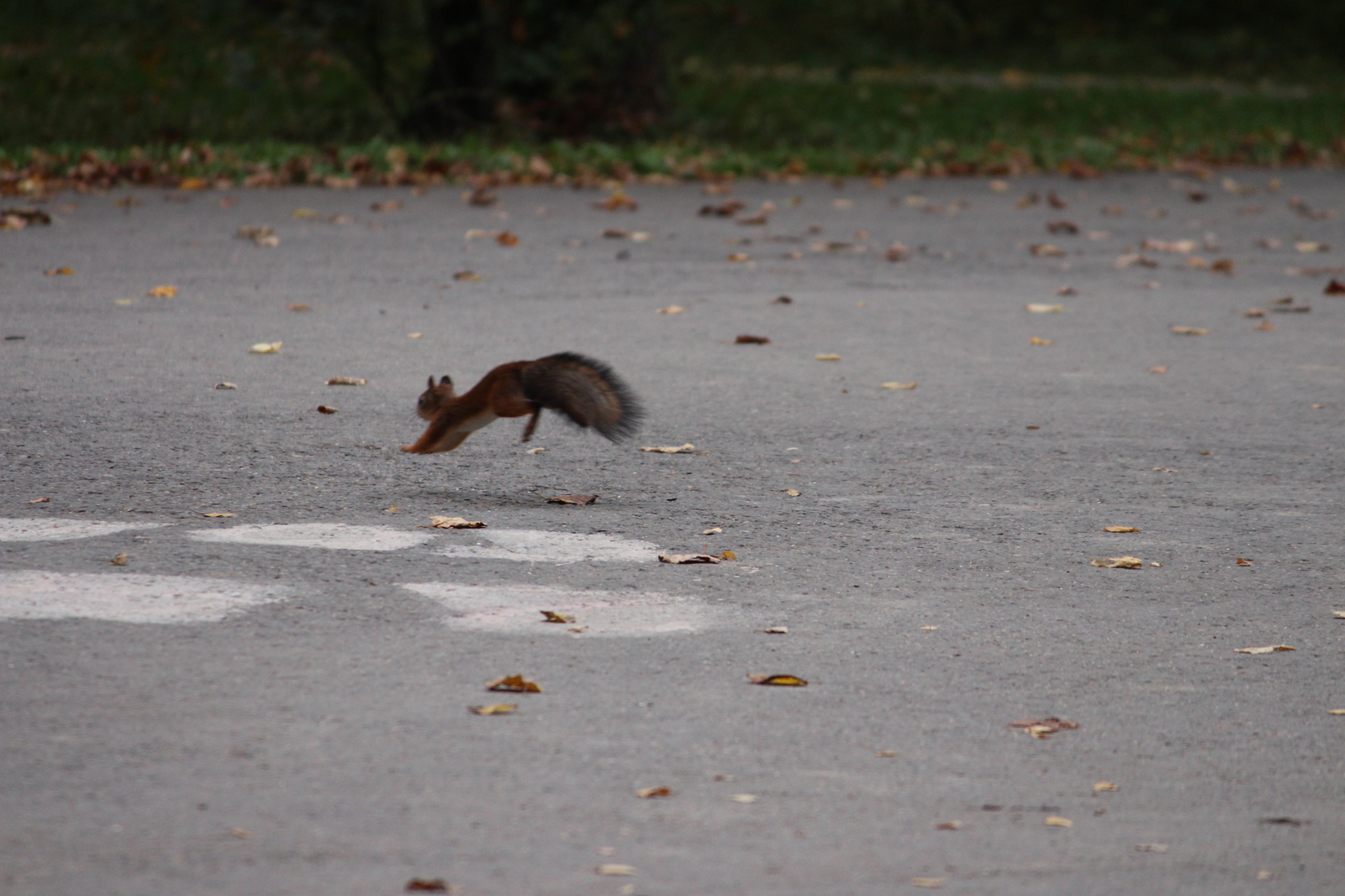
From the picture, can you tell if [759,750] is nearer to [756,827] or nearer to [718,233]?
[756,827]

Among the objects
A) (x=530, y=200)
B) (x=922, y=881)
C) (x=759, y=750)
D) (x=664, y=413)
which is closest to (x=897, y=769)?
(x=759, y=750)

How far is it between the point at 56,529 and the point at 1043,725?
267 centimetres

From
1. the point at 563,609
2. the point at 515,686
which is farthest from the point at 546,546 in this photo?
the point at 515,686

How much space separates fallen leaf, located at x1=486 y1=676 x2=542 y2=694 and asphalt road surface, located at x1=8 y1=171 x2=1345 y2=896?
0.08 feet

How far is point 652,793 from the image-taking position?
303 cm

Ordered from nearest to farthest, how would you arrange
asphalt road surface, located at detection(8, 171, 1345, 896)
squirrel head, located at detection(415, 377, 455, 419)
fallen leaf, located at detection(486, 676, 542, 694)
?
asphalt road surface, located at detection(8, 171, 1345, 896) → fallen leaf, located at detection(486, 676, 542, 694) → squirrel head, located at detection(415, 377, 455, 419)

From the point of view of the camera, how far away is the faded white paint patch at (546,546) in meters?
4.50

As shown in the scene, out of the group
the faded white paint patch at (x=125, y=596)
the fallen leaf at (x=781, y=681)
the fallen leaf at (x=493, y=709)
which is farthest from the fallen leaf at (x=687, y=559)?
the fallen leaf at (x=493, y=709)

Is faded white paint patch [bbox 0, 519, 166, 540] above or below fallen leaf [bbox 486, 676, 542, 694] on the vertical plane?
above

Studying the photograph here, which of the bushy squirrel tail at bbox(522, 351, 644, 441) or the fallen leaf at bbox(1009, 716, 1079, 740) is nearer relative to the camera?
the fallen leaf at bbox(1009, 716, 1079, 740)

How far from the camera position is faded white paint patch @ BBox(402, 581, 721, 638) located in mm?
3924

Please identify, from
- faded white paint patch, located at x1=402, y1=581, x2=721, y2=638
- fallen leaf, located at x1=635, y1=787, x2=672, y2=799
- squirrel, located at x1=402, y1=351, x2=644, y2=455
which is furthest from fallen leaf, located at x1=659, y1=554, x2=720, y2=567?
fallen leaf, located at x1=635, y1=787, x2=672, y2=799

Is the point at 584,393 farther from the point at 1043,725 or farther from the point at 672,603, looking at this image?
the point at 1043,725

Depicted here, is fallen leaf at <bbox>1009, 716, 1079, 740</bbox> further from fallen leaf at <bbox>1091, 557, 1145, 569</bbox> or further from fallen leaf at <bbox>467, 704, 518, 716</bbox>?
fallen leaf at <bbox>1091, 557, 1145, 569</bbox>
